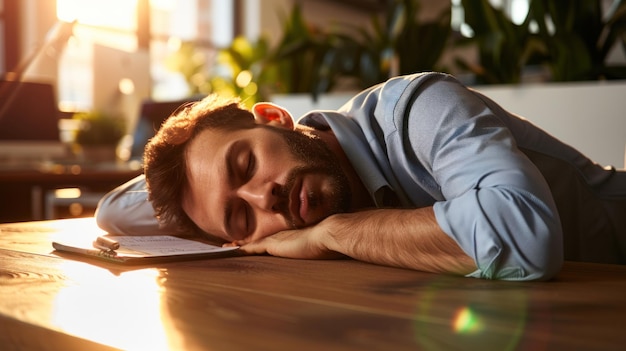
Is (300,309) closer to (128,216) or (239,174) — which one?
(239,174)

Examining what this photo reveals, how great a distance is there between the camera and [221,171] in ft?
4.06

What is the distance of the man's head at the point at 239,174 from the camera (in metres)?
1.19

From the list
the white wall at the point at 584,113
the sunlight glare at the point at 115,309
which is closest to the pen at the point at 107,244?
the sunlight glare at the point at 115,309

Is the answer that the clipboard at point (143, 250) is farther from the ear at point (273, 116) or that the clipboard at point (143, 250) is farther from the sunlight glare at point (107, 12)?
the sunlight glare at point (107, 12)

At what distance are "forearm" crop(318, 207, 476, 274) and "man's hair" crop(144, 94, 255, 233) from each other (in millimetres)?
415

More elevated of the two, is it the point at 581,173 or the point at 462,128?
the point at 462,128

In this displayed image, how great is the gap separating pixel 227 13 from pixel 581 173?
737 centimetres

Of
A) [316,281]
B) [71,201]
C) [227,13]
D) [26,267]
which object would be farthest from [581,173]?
[227,13]

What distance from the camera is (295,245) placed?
108 centimetres

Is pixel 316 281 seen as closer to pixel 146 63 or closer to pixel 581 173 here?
pixel 581 173

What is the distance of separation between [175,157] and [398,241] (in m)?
0.59

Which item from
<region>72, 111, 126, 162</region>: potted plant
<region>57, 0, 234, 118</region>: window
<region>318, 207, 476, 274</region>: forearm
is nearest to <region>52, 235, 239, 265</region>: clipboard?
<region>318, 207, 476, 274</region>: forearm

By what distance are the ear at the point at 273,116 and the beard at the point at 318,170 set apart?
→ 0.42 feet

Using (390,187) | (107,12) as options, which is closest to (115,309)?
(390,187)
